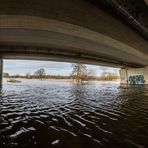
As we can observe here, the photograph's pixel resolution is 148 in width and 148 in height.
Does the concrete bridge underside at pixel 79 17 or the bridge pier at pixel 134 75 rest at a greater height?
the concrete bridge underside at pixel 79 17

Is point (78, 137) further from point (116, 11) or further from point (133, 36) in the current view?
point (133, 36)

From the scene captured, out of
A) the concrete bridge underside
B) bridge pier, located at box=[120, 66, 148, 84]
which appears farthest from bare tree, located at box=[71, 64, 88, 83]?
the concrete bridge underside

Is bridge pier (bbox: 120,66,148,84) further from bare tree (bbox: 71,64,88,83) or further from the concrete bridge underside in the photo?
Answer: the concrete bridge underside

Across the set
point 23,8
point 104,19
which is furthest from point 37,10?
point 104,19

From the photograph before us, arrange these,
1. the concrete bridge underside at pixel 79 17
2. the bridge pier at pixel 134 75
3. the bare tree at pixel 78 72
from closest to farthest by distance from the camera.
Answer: the concrete bridge underside at pixel 79 17 < the bridge pier at pixel 134 75 < the bare tree at pixel 78 72

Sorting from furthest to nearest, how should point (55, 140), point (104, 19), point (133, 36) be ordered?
point (133, 36)
point (104, 19)
point (55, 140)

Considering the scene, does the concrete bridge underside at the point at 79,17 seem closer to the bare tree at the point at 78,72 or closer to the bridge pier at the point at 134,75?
the bridge pier at the point at 134,75

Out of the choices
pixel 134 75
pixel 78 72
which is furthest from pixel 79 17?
pixel 78 72

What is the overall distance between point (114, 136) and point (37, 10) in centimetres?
974

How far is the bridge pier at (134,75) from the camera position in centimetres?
5938

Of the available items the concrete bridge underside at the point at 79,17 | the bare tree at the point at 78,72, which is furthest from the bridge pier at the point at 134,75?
the concrete bridge underside at the point at 79,17

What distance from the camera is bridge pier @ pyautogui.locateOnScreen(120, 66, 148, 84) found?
5938 centimetres

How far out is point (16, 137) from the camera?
583cm

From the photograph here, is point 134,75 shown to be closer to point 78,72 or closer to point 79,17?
Answer: point 78,72
